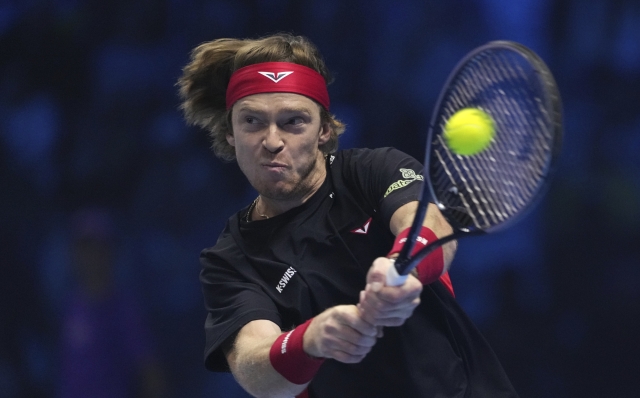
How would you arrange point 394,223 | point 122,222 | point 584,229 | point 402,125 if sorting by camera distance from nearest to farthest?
1. point 394,223
2. point 584,229
3. point 402,125
4. point 122,222

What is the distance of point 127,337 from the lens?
4145 millimetres

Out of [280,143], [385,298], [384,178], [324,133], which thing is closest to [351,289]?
[384,178]

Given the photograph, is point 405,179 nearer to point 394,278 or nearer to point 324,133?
point 324,133

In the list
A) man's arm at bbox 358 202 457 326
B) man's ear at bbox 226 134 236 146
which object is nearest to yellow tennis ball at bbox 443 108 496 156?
man's arm at bbox 358 202 457 326

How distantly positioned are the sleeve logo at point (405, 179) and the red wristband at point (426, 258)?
30 cm

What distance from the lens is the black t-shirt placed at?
8.21ft

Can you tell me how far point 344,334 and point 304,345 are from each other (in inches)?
8.0

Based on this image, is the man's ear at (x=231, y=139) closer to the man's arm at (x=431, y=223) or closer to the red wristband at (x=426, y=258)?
the man's arm at (x=431, y=223)

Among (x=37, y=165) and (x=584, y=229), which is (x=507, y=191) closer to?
(x=584, y=229)

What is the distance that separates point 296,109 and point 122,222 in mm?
1755

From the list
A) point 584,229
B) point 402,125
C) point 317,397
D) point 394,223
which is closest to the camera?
point 394,223

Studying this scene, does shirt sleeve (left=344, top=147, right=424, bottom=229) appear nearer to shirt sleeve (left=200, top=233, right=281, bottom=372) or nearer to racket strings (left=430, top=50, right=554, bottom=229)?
racket strings (left=430, top=50, right=554, bottom=229)

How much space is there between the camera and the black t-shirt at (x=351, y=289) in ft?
8.21

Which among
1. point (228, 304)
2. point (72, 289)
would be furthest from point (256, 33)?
point (228, 304)
